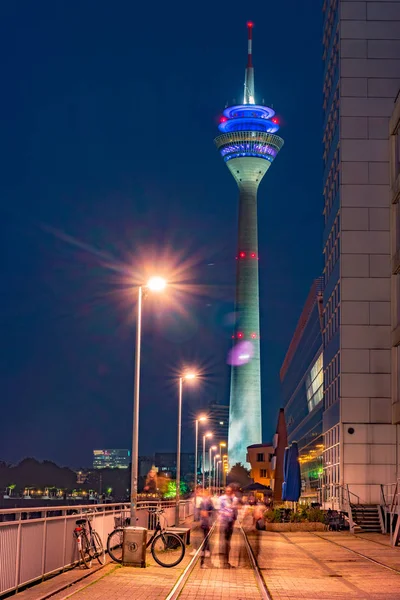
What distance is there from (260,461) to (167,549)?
546 ft

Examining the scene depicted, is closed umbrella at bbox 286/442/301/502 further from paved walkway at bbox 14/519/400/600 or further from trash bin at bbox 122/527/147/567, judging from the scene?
trash bin at bbox 122/527/147/567

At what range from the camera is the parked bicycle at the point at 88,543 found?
23438 mm

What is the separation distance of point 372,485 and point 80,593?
39.4 m

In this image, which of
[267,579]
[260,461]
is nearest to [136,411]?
[267,579]

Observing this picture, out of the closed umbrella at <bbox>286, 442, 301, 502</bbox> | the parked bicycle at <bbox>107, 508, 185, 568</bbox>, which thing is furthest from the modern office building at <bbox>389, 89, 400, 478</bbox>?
the parked bicycle at <bbox>107, 508, 185, 568</bbox>

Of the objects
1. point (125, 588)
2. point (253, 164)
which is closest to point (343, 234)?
point (125, 588)

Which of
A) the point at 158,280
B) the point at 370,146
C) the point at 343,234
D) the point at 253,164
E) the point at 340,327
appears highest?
the point at 253,164

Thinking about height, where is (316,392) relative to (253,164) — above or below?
below

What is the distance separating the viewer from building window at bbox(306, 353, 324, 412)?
90.0m

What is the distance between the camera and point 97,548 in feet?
81.6

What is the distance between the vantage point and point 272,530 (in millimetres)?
47031

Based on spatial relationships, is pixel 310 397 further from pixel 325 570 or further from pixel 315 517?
pixel 325 570

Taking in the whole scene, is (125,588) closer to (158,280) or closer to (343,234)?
(158,280)

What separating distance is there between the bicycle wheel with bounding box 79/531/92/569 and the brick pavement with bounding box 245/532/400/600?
4.30m
